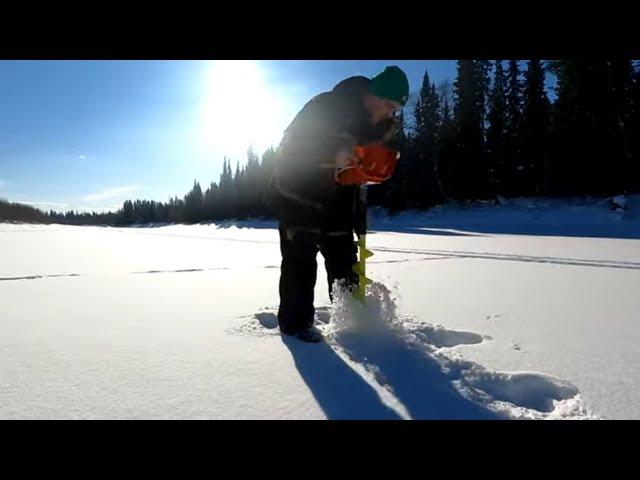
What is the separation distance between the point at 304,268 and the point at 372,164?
2.20 feet

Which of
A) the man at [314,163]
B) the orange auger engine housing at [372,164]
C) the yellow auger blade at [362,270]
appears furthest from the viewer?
the yellow auger blade at [362,270]

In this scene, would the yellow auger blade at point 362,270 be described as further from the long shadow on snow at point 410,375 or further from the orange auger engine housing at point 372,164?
the orange auger engine housing at point 372,164

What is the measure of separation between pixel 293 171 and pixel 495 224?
57.3 ft

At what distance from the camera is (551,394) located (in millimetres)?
1260

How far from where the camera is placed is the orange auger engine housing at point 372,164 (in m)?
1.79

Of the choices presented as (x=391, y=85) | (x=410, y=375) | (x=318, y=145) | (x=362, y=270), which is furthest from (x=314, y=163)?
(x=410, y=375)

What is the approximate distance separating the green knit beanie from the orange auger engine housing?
29 centimetres

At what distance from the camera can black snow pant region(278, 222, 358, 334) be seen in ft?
6.48

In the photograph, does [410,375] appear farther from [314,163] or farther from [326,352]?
[314,163]

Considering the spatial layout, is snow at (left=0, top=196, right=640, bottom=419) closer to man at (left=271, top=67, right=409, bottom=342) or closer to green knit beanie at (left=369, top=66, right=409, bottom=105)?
man at (left=271, top=67, right=409, bottom=342)

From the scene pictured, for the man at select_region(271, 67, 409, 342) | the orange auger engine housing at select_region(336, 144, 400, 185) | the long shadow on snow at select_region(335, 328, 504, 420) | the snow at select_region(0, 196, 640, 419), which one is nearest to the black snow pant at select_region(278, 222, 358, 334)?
the man at select_region(271, 67, 409, 342)

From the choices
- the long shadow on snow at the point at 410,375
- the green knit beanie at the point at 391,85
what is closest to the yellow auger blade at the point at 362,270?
the long shadow on snow at the point at 410,375

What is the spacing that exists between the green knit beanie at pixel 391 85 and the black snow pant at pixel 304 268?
0.78 metres
